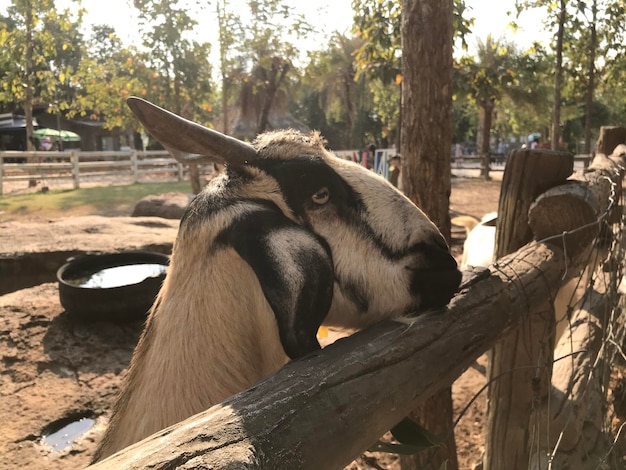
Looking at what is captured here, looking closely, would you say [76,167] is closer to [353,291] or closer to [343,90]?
[353,291]

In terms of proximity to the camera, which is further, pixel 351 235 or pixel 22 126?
pixel 22 126

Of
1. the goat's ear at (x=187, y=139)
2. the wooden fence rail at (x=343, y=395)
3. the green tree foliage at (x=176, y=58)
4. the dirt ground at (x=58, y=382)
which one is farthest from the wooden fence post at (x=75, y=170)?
the wooden fence rail at (x=343, y=395)

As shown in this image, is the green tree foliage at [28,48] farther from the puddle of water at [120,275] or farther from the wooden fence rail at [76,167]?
the puddle of water at [120,275]

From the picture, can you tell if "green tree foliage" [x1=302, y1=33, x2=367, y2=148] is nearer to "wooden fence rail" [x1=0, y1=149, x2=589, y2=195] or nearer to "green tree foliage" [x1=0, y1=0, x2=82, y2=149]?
"wooden fence rail" [x1=0, y1=149, x2=589, y2=195]

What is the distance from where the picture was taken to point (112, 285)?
5051 mm

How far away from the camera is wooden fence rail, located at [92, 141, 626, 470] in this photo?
0.94 m

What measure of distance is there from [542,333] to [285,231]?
1.60 metres

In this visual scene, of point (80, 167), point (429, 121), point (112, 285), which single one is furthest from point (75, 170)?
point (429, 121)

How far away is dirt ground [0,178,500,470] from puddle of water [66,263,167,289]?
0.37 metres

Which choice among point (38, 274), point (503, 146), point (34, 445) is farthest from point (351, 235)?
Answer: point (503, 146)

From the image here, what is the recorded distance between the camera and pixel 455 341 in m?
1.66

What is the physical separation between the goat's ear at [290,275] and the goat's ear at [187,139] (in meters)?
0.32

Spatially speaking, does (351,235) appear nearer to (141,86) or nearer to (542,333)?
(542,333)

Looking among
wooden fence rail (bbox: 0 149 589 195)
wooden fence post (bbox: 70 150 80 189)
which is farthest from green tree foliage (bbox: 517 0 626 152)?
wooden fence post (bbox: 70 150 80 189)
